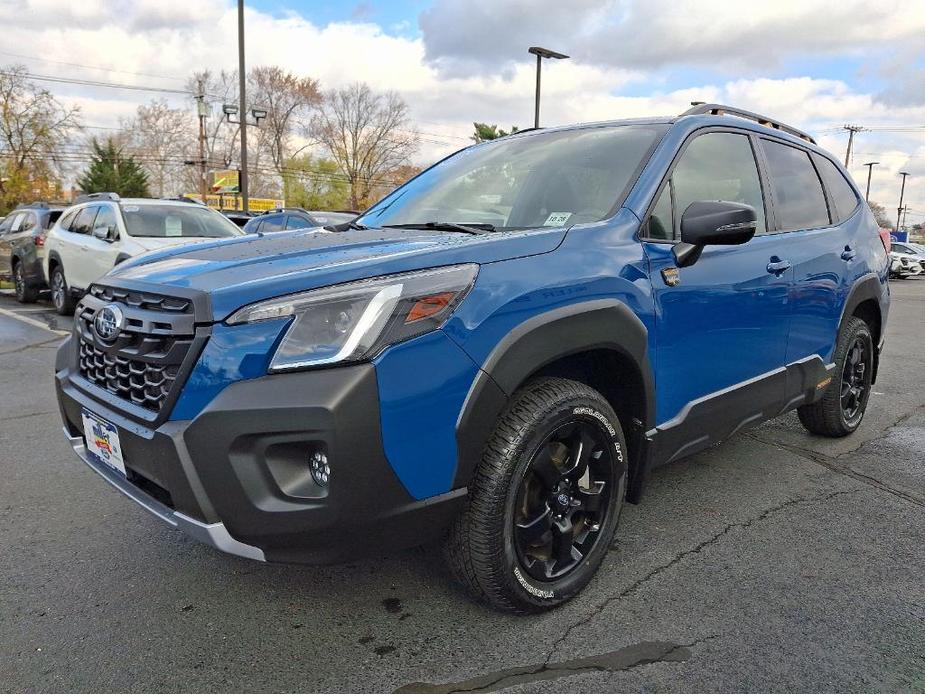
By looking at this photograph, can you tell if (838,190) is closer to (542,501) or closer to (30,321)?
(542,501)

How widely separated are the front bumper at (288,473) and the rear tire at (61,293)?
917 cm

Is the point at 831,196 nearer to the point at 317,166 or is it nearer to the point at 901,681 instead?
the point at 901,681

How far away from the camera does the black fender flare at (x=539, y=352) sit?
2047 mm

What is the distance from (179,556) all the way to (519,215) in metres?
1.95

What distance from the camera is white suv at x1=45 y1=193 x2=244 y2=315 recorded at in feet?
28.8

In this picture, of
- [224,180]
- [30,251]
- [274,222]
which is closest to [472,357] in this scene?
[30,251]

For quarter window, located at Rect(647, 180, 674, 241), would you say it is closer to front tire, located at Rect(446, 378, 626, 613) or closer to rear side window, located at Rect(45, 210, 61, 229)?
front tire, located at Rect(446, 378, 626, 613)

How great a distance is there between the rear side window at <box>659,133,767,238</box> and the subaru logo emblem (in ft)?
7.02

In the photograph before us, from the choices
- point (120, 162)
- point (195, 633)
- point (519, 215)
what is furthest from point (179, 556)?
point (120, 162)

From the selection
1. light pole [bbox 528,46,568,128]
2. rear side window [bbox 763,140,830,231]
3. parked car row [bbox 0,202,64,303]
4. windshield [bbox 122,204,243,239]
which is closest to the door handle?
rear side window [bbox 763,140,830,231]

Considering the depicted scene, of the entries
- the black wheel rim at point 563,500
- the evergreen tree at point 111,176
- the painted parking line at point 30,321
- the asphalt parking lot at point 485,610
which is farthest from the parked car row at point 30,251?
the evergreen tree at point 111,176

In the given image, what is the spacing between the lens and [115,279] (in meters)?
2.45

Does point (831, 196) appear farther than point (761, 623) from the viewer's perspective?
Yes

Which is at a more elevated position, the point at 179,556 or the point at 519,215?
the point at 519,215
